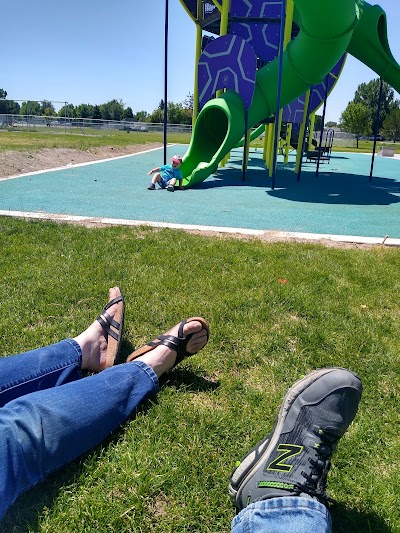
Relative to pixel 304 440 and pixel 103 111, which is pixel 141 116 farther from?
pixel 304 440

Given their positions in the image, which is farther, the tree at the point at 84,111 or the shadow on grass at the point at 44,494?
the tree at the point at 84,111

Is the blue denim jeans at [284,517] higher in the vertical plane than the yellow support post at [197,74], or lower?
lower

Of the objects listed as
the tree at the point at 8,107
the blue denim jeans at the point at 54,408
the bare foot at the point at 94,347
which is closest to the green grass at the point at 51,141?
the bare foot at the point at 94,347

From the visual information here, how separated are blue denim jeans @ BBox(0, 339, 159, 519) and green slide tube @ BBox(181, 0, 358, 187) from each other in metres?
7.80

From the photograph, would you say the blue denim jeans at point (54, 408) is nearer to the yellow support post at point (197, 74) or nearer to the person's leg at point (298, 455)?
the person's leg at point (298, 455)

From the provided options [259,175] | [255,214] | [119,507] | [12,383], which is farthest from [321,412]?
[259,175]

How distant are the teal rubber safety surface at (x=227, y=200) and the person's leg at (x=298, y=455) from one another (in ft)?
14.7

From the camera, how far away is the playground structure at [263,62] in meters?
8.78

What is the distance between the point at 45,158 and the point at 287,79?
7.97m

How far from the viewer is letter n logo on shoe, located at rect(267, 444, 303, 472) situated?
61.9 inches

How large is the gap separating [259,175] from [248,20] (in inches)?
164

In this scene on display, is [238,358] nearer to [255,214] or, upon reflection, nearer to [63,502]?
[63,502]

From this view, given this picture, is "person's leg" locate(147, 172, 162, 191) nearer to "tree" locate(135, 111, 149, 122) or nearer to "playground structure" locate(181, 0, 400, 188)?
"playground structure" locate(181, 0, 400, 188)

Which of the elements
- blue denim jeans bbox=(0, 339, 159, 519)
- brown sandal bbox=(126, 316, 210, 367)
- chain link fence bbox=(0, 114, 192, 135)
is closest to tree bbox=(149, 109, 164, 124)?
chain link fence bbox=(0, 114, 192, 135)
